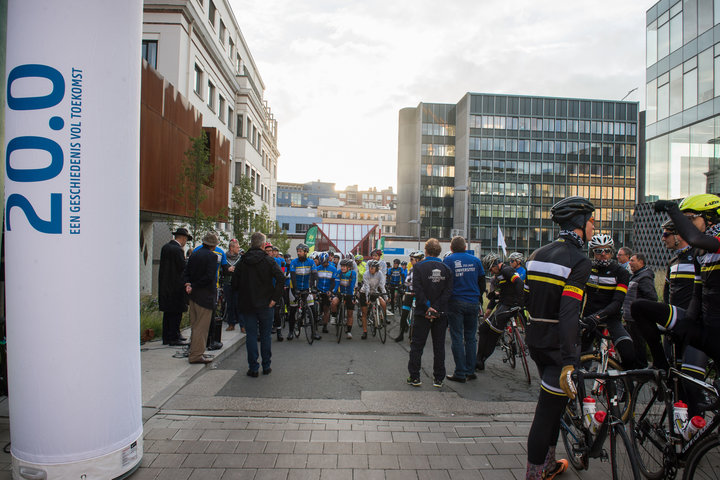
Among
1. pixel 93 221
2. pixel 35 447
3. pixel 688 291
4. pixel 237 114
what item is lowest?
pixel 35 447

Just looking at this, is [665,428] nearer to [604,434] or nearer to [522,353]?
[604,434]

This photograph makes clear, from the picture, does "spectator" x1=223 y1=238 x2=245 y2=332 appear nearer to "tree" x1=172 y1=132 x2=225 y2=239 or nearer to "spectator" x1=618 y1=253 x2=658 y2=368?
"tree" x1=172 y1=132 x2=225 y2=239

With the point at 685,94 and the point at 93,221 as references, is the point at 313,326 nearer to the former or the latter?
the point at 93,221

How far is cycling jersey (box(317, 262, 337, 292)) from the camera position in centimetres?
1102

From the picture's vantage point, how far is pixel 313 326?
973 cm

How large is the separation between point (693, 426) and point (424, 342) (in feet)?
12.4

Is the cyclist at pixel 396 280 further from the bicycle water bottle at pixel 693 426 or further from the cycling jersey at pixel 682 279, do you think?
the bicycle water bottle at pixel 693 426

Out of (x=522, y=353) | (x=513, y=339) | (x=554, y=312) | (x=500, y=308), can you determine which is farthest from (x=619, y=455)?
(x=513, y=339)

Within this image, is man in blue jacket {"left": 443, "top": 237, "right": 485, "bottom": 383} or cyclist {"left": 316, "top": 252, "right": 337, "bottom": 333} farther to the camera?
cyclist {"left": 316, "top": 252, "right": 337, "bottom": 333}

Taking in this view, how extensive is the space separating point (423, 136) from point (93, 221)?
271 ft

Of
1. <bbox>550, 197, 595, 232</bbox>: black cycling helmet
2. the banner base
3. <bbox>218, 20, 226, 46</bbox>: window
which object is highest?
<bbox>218, 20, 226, 46</bbox>: window

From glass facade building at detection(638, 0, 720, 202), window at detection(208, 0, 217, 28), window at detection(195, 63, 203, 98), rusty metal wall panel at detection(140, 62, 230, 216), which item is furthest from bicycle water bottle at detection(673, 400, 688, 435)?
glass facade building at detection(638, 0, 720, 202)

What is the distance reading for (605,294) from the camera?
6.12 m

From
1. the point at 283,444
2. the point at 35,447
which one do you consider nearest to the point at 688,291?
the point at 283,444
